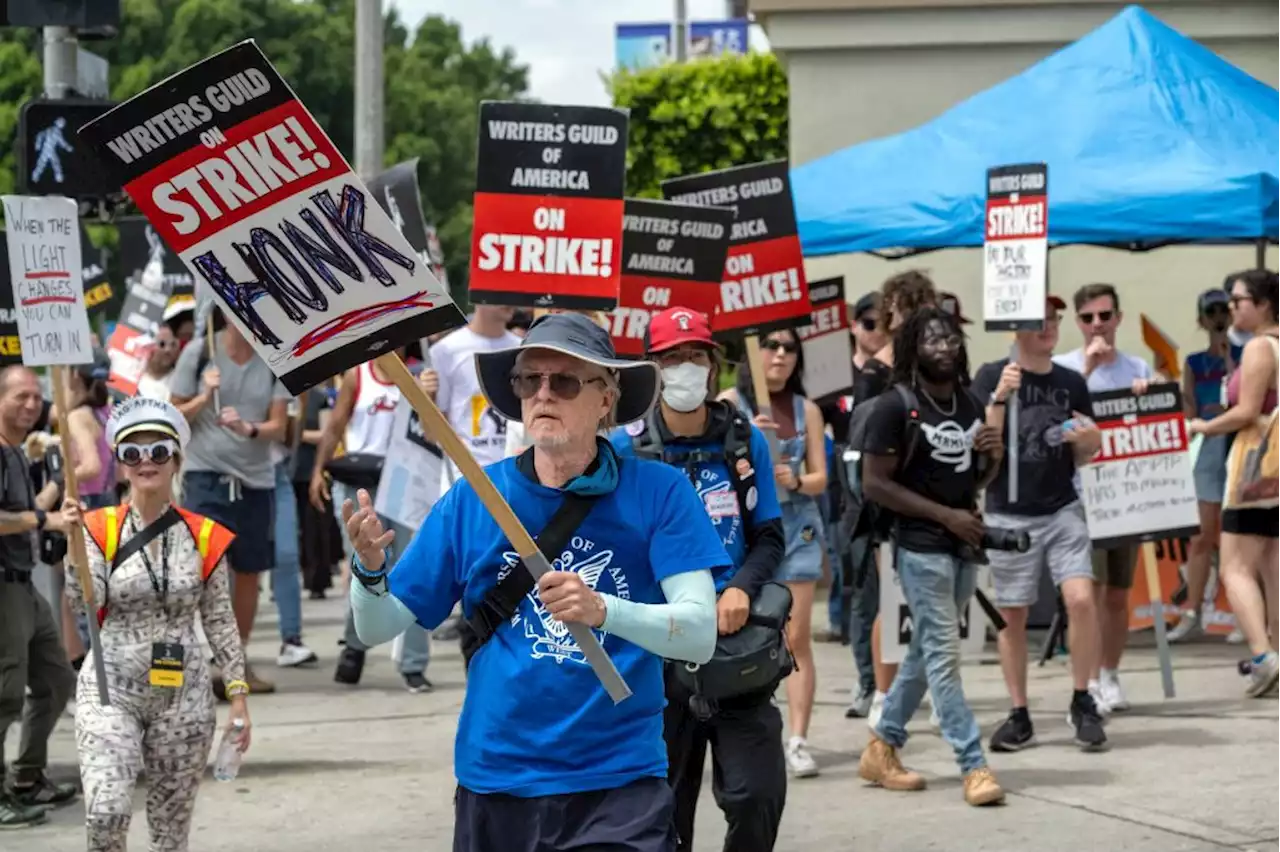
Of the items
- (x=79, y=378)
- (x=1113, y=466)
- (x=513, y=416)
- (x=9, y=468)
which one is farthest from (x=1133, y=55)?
(x=513, y=416)

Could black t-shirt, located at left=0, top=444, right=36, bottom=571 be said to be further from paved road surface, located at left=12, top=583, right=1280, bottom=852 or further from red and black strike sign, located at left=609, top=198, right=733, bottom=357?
red and black strike sign, located at left=609, top=198, right=733, bottom=357

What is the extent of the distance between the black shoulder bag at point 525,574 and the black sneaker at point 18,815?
438cm

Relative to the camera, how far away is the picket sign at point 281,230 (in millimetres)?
3895

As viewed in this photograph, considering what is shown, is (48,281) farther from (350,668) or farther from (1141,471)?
(1141,471)

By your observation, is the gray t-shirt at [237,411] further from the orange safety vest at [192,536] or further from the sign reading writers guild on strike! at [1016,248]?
the orange safety vest at [192,536]

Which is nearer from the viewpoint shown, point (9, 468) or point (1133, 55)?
point (9, 468)

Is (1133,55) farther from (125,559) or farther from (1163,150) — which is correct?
(125,559)

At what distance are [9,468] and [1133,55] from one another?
8.21 meters

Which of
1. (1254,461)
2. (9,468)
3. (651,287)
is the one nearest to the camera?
(9,468)

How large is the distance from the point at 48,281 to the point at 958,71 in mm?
13077

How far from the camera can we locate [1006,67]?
19.2 metres

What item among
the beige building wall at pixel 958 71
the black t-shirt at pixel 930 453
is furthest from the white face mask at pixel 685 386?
the beige building wall at pixel 958 71

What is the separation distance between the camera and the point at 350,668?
1168 centimetres

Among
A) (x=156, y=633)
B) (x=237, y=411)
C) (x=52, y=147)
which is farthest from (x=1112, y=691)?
(x=52, y=147)
